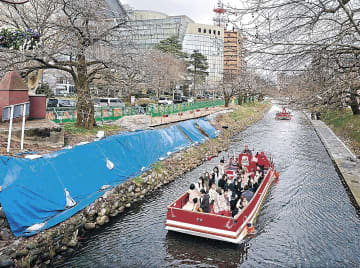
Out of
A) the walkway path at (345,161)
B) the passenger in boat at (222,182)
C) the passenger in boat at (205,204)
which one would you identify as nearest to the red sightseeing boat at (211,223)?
the passenger in boat at (205,204)

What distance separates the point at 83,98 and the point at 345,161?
1692cm

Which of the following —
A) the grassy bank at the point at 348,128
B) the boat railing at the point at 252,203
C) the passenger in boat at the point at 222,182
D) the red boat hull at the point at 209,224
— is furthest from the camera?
the grassy bank at the point at 348,128

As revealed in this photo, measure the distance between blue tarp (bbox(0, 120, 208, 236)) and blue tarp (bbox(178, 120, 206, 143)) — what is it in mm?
6598

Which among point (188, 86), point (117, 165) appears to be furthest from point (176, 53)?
point (117, 165)

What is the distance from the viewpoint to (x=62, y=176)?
434 inches

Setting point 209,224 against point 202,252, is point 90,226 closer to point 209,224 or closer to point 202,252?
point 202,252

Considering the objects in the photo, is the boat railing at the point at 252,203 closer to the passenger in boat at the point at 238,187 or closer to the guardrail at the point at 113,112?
the passenger in boat at the point at 238,187

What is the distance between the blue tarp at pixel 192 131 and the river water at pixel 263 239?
310 inches

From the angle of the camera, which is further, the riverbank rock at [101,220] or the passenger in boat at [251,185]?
the passenger in boat at [251,185]

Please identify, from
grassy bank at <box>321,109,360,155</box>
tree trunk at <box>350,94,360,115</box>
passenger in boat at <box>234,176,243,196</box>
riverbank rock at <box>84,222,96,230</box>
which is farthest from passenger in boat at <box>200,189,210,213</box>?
grassy bank at <box>321,109,360,155</box>

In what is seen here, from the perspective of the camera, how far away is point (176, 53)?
5744 cm

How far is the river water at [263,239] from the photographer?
9.14 meters

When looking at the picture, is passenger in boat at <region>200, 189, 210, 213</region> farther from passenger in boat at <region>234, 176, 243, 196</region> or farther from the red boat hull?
passenger in boat at <region>234, 176, 243, 196</region>

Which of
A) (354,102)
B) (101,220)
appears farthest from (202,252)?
(354,102)
